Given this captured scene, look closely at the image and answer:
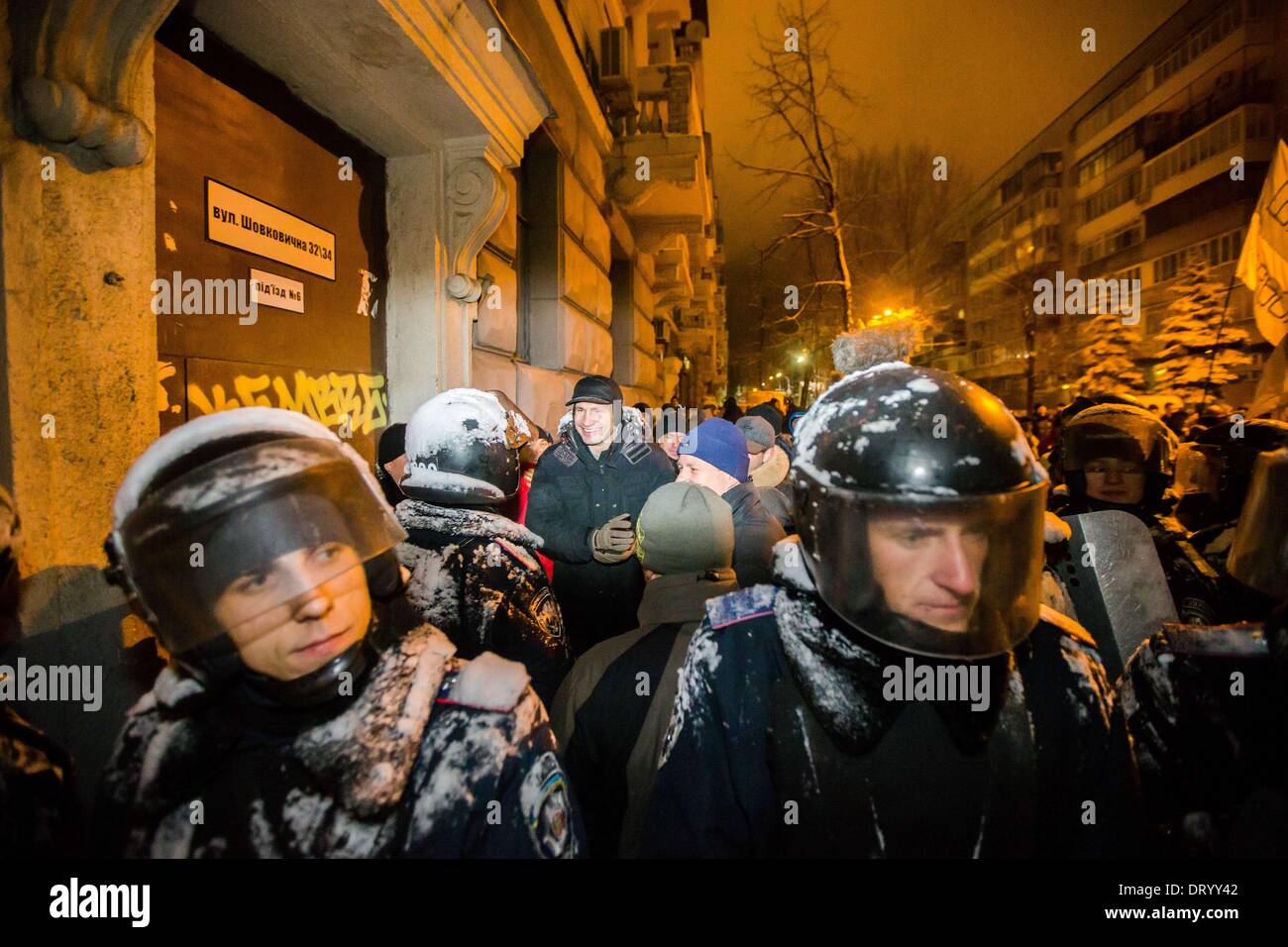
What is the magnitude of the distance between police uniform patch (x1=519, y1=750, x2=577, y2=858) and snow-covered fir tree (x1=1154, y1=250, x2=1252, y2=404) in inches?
574

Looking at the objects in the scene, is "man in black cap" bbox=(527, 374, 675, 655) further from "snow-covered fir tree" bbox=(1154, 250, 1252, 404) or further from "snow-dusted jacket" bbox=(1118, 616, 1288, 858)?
"snow-covered fir tree" bbox=(1154, 250, 1252, 404)

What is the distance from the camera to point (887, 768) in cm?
131

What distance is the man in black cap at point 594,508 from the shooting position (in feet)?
10.9

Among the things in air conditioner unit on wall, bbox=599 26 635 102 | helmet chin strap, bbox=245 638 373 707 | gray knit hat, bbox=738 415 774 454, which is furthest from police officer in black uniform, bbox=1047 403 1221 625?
air conditioner unit on wall, bbox=599 26 635 102

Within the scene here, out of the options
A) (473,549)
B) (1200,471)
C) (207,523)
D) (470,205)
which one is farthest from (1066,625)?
(470,205)

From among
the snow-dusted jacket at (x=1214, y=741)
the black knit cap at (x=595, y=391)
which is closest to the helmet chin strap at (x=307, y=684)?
the snow-dusted jacket at (x=1214, y=741)

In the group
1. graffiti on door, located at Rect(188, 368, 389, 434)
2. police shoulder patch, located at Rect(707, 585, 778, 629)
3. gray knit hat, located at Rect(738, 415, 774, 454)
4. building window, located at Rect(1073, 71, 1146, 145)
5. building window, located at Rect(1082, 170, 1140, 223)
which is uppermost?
building window, located at Rect(1073, 71, 1146, 145)

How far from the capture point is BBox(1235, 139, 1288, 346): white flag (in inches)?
203

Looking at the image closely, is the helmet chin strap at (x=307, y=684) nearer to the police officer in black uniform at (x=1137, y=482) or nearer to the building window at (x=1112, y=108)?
the police officer in black uniform at (x=1137, y=482)

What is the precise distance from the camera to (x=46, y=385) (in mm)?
1955

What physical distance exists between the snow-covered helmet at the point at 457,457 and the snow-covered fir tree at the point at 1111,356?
17.3m

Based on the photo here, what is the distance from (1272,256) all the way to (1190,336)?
9.20 meters
